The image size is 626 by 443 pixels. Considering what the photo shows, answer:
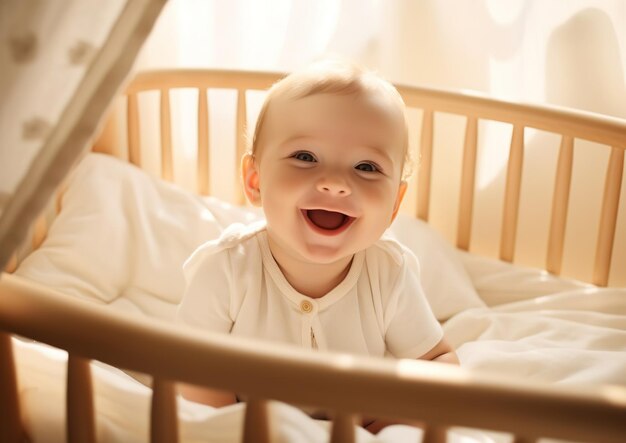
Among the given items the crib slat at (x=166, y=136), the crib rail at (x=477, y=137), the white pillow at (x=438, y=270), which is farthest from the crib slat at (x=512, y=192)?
the crib slat at (x=166, y=136)

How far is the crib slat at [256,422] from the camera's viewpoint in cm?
68

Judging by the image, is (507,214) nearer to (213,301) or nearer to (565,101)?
(565,101)

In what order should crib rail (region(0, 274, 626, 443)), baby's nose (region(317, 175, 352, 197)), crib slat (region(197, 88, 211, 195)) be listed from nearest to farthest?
crib rail (region(0, 274, 626, 443))
baby's nose (region(317, 175, 352, 197))
crib slat (region(197, 88, 211, 195))

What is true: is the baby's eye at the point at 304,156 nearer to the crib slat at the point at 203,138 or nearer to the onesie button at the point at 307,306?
the onesie button at the point at 307,306

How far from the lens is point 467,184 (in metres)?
1.63

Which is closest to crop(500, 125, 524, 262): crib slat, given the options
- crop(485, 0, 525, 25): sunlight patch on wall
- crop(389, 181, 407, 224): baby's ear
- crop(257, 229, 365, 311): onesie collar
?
crop(485, 0, 525, 25): sunlight patch on wall

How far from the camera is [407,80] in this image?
5.85 feet

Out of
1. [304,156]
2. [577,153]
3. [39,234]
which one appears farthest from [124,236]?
[577,153]

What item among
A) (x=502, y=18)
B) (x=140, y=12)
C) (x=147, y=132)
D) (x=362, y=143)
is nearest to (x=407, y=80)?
(x=502, y=18)

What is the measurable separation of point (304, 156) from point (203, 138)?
67 cm

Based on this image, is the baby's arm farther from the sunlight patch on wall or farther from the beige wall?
the sunlight patch on wall

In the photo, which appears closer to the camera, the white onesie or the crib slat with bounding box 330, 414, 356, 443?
the crib slat with bounding box 330, 414, 356, 443

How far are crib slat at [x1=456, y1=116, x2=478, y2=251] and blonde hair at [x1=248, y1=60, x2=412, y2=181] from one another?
0.47m

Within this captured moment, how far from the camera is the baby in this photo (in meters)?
1.07
